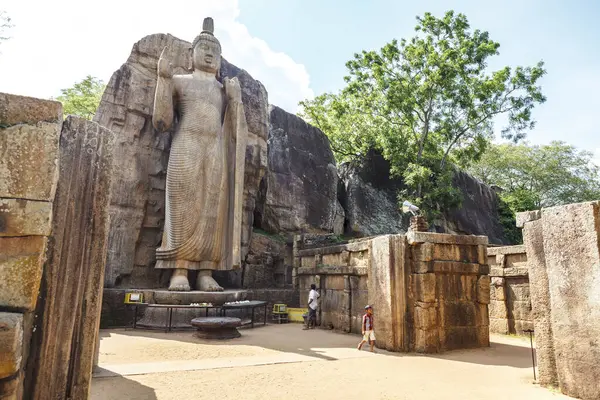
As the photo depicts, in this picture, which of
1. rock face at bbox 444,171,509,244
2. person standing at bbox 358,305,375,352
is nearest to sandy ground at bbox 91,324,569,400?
person standing at bbox 358,305,375,352

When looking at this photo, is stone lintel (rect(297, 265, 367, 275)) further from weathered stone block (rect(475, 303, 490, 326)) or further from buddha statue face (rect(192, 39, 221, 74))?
buddha statue face (rect(192, 39, 221, 74))

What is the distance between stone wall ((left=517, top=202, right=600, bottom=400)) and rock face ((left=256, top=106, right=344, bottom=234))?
8.94 m

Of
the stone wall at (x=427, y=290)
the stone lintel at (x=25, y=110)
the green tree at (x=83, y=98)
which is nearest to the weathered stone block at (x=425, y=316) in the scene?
the stone wall at (x=427, y=290)

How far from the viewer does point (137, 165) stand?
33.8 ft

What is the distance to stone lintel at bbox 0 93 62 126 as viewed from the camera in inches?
97.5

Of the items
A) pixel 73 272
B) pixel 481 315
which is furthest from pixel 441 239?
pixel 73 272

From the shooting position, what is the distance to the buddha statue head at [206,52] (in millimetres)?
10039

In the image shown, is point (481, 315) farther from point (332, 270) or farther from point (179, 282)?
point (179, 282)

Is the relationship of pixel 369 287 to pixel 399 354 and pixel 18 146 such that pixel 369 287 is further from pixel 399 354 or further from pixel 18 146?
pixel 18 146

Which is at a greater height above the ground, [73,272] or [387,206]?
[387,206]

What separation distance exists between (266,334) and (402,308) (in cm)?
288

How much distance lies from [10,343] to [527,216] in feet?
18.1

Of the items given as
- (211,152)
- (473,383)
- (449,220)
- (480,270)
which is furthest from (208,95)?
(449,220)

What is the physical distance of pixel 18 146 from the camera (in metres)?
2.46
